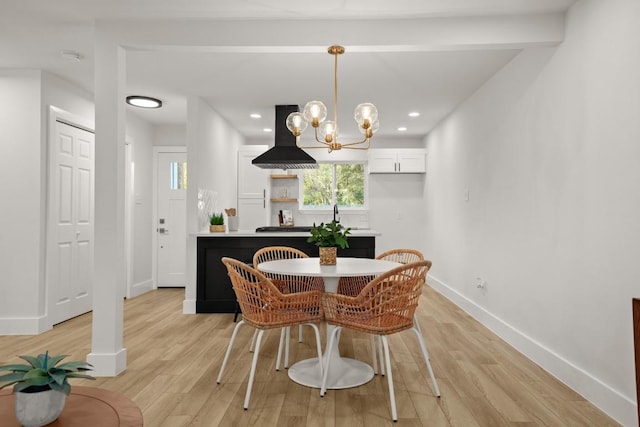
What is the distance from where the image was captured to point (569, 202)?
290cm

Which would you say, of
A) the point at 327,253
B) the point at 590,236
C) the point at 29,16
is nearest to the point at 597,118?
the point at 590,236

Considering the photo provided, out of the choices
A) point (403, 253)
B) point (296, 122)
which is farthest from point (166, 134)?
point (403, 253)

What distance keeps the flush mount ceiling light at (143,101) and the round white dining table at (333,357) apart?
3.21m

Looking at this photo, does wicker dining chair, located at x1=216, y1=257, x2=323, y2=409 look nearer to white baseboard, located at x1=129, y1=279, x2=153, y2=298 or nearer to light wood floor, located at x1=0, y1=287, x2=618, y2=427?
light wood floor, located at x1=0, y1=287, x2=618, y2=427

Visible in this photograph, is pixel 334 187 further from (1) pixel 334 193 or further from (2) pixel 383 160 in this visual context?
(2) pixel 383 160

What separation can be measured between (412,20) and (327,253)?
175 cm

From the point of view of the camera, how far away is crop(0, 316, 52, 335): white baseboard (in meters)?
4.10

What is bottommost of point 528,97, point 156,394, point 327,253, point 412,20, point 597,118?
point 156,394

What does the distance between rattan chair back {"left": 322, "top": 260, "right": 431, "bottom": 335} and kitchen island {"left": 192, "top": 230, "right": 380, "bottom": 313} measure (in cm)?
223

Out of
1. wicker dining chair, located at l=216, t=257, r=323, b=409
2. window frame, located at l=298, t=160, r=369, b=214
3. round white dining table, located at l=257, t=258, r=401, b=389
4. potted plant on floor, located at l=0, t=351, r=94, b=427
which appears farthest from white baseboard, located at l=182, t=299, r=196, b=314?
potted plant on floor, located at l=0, t=351, r=94, b=427

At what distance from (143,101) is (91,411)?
4542mm

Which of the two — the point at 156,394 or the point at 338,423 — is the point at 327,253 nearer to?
the point at 338,423

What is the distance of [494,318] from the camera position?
4.13 metres

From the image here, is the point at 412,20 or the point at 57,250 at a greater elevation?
the point at 412,20
